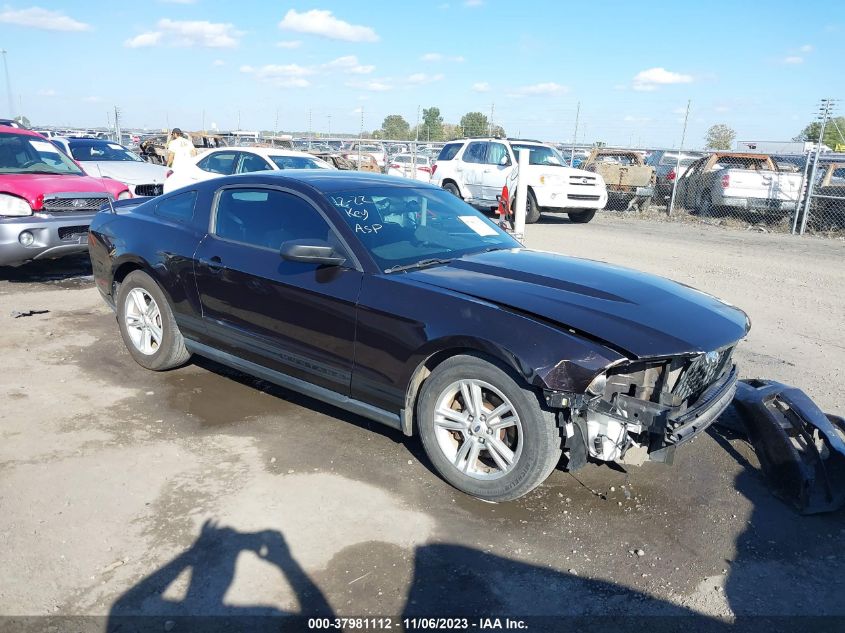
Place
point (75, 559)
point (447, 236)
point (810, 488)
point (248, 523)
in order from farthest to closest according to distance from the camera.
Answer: point (447, 236) < point (810, 488) < point (248, 523) < point (75, 559)

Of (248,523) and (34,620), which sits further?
(248,523)

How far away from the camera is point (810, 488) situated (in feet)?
11.7

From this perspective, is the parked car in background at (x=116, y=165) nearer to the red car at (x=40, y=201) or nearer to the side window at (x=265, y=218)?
the red car at (x=40, y=201)

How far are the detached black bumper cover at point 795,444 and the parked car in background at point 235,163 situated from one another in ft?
27.6

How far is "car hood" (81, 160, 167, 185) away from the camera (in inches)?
448

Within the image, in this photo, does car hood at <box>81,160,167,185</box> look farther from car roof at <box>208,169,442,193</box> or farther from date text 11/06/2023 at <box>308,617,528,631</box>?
date text 11/06/2023 at <box>308,617,528,631</box>

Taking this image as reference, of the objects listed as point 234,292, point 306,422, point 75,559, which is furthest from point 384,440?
point 75,559

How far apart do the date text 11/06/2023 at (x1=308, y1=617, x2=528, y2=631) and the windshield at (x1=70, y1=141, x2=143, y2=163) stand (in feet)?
42.0

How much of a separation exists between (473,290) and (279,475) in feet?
4.91

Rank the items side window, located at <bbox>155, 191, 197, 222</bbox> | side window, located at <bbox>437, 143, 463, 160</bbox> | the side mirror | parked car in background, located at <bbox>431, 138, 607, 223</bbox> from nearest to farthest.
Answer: the side mirror, side window, located at <bbox>155, 191, 197, 222</bbox>, parked car in background, located at <bbox>431, 138, 607, 223</bbox>, side window, located at <bbox>437, 143, 463, 160</bbox>

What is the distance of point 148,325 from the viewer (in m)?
5.25

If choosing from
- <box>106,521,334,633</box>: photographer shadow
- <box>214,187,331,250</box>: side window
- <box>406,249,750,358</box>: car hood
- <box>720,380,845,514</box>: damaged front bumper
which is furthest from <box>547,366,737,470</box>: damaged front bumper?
<box>214,187,331,250</box>: side window

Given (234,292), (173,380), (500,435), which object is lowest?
(173,380)

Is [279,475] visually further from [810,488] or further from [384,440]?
[810,488]
